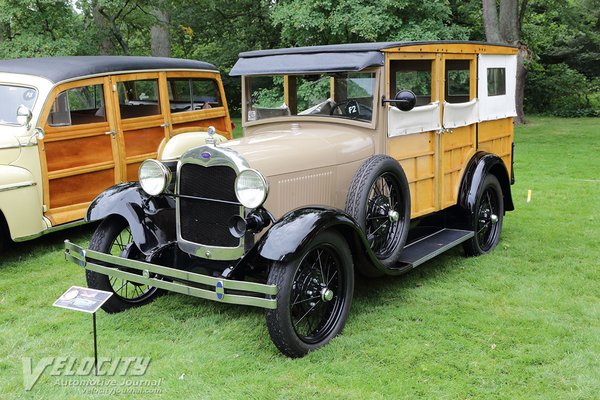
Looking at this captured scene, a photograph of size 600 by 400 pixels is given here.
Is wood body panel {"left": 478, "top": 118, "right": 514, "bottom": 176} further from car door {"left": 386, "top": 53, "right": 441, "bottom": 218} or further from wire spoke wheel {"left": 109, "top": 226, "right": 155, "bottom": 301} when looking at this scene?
wire spoke wheel {"left": 109, "top": 226, "right": 155, "bottom": 301}

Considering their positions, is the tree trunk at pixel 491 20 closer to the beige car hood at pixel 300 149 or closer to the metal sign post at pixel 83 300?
the beige car hood at pixel 300 149

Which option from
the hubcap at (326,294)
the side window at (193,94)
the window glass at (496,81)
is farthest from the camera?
the side window at (193,94)

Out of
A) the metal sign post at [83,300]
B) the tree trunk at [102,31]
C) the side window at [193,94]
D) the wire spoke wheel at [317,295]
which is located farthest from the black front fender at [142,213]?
the tree trunk at [102,31]

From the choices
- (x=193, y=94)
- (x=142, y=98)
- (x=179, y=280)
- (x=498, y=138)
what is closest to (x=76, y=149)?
(x=142, y=98)

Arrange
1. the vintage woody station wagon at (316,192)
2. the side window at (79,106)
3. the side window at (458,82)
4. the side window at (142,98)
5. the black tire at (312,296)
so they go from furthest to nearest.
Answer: the side window at (142,98), the side window at (79,106), the side window at (458,82), the vintage woody station wagon at (316,192), the black tire at (312,296)

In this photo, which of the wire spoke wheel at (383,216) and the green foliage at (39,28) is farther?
the green foliage at (39,28)

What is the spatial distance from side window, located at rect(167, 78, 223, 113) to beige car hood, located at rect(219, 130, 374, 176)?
3260 millimetres

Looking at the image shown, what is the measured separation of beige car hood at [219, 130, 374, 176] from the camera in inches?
170

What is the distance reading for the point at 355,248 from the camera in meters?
4.41

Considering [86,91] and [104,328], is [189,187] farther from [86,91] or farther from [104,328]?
[86,91]

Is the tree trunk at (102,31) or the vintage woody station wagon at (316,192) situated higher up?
the tree trunk at (102,31)

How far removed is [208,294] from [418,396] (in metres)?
1.37

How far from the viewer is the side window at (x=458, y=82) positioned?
5758mm

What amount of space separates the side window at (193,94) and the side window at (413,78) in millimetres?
3558
